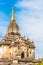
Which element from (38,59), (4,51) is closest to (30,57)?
(38,59)

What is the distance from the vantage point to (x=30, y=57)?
71000mm

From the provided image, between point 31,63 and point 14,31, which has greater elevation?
point 14,31

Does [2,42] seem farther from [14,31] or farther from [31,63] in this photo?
[31,63]

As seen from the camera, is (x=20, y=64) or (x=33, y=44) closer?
(x=20, y=64)

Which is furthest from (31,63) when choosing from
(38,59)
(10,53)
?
(10,53)

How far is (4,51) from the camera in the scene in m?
75.5

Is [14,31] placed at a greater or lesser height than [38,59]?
greater

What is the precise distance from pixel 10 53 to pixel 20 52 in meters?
2.67

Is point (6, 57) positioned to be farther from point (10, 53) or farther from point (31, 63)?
point (31, 63)

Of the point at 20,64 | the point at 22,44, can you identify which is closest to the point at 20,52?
the point at 22,44

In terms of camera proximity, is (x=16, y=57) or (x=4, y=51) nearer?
(x=16, y=57)

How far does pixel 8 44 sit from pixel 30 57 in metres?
5.67

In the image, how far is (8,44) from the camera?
75125 mm

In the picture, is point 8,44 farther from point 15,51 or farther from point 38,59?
point 38,59
